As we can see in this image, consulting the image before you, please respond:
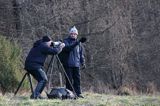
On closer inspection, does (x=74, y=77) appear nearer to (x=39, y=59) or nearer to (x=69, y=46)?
(x=69, y=46)

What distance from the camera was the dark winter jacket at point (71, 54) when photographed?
14719mm

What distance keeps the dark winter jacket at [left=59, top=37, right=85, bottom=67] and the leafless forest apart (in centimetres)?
1099

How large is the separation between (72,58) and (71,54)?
0.39 feet

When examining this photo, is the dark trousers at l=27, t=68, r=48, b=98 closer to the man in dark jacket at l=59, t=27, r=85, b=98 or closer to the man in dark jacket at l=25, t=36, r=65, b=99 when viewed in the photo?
the man in dark jacket at l=25, t=36, r=65, b=99

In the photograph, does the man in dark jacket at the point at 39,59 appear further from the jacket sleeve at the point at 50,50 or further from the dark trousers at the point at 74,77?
the dark trousers at the point at 74,77

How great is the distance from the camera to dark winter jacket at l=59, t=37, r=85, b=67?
48.3 feet

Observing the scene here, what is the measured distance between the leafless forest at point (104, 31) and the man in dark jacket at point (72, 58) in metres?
10.8

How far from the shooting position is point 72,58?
588 inches

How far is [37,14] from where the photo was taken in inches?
1085

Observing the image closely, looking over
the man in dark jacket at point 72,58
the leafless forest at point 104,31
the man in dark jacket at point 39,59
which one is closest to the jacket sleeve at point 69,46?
the man in dark jacket at point 72,58

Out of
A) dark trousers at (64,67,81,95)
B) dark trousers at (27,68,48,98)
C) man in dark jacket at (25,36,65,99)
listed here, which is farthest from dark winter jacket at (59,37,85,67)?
dark trousers at (27,68,48,98)

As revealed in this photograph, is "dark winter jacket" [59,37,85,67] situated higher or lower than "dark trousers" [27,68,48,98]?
higher

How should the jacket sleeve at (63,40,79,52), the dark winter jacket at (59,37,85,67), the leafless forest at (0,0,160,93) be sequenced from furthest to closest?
the leafless forest at (0,0,160,93), the dark winter jacket at (59,37,85,67), the jacket sleeve at (63,40,79,52)

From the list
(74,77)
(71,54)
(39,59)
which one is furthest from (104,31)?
(39,59)
